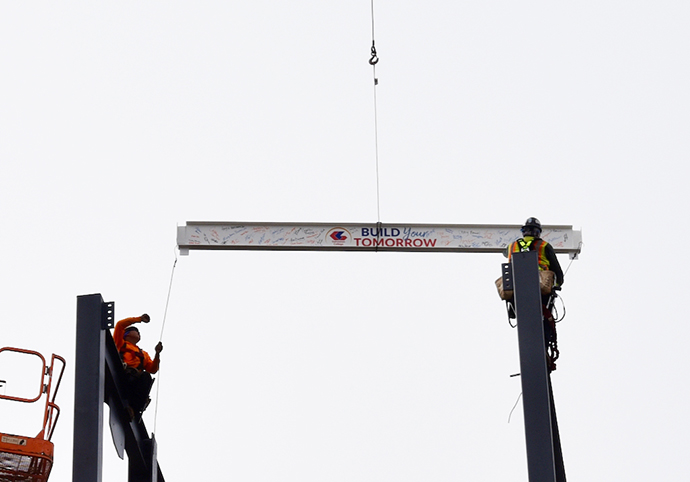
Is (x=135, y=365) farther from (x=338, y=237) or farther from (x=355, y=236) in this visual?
(x=355, y=236)

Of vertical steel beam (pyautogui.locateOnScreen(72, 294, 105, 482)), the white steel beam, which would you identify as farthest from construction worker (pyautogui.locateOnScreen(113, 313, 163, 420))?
the white steel beam

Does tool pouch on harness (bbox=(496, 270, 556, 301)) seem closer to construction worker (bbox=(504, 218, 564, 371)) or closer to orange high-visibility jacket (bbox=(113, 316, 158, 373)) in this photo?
construction worker (bbox=(504, 218, 564, 371))

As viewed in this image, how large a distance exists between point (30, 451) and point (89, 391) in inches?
93.3

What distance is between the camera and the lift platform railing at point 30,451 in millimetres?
12695

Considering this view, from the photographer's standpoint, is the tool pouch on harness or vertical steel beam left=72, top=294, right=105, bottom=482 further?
the tool pouch on harness

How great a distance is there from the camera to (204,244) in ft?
68.4

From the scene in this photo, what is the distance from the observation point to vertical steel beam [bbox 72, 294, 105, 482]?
10.6 metres

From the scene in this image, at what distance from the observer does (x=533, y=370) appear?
11.1 m

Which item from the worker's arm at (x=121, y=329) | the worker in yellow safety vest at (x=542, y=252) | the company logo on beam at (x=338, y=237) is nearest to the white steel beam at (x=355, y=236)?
the company logo on beam at (x=338, y=237)

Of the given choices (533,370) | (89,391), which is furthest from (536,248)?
(89,391)

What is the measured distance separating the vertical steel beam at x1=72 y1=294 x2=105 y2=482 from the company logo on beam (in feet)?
33.8

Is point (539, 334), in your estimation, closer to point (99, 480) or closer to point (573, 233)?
point (99, 480)

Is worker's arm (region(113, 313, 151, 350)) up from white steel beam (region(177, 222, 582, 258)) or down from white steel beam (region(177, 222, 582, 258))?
down

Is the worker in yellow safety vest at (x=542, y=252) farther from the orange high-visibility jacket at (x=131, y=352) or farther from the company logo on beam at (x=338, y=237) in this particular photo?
the company logo on beam at (x=338, y=237)
